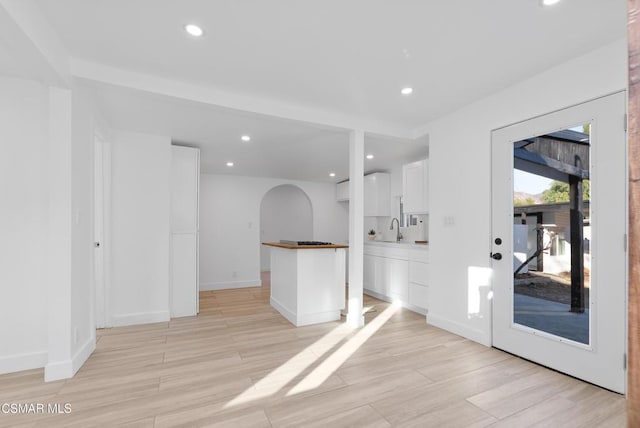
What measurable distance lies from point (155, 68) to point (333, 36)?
150 cm

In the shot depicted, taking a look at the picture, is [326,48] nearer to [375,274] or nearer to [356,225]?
[356,225]

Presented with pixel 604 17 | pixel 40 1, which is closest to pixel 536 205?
pixel 604 17

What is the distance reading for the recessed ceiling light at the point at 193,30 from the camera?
6.57 feet

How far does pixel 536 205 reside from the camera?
2.71 meters

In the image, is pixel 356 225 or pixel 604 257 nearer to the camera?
pixel 604 257

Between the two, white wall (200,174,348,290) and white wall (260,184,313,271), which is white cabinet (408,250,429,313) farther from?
white wall (260,184,313,271)

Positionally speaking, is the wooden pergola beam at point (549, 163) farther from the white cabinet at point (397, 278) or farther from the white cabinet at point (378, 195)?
the white cabinet at point (378, 195)

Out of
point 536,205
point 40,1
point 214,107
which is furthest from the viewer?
point 214,107

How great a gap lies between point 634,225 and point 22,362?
3.77m

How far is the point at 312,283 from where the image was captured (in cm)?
380

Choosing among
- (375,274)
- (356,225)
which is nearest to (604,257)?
(356,225)

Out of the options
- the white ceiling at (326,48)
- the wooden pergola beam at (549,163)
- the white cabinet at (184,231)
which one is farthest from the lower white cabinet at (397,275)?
the white cabinet at (184,231)

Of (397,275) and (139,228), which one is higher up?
(139,228)

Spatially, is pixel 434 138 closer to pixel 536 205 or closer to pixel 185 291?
pixel 536 205
